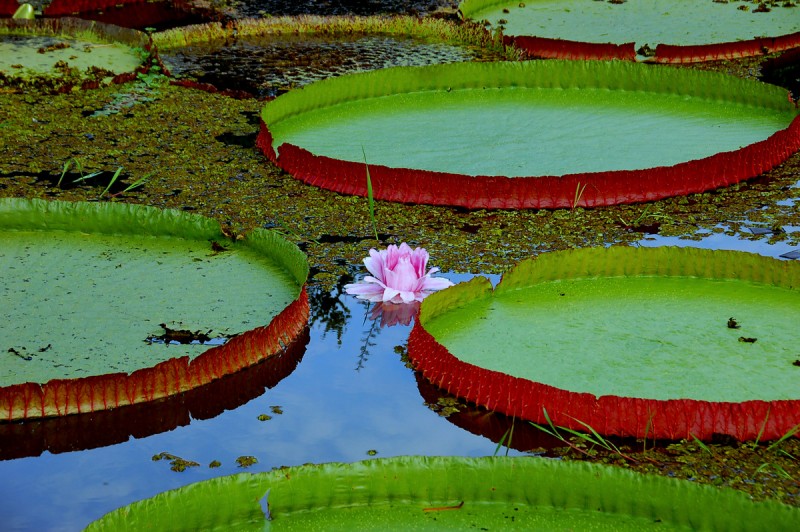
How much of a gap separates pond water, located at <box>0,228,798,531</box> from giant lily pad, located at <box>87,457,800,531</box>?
255 mm

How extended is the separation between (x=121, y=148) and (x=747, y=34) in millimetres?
3185

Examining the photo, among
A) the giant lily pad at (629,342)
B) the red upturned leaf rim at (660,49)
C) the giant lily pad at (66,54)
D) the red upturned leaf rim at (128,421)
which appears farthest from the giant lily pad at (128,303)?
the red upturned leaf rim at (660,49)

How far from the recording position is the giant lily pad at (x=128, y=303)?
2312 mm

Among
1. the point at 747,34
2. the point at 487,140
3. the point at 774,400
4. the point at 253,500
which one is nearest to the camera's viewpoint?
the point at 253,500

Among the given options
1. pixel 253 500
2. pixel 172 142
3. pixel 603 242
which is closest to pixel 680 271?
pixel 603 242

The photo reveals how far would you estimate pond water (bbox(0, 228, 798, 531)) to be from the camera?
1993 mm

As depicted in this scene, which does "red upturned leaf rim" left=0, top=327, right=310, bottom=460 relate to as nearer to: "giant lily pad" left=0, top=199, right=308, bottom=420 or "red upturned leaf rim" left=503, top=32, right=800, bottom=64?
"giant lily pad" left=0, top=199, right=308, bottom=420

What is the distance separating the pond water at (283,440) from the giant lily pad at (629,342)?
0.31 feet

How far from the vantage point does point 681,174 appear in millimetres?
3479

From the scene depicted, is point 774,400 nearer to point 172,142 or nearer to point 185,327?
point 185,327

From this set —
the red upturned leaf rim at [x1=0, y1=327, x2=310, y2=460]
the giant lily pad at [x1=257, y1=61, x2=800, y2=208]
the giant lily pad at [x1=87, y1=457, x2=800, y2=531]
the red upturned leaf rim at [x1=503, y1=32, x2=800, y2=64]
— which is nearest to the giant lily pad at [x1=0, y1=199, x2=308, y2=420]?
the red upturned leaf rim at [x1=0, y1=327, x2=310, y2=460]

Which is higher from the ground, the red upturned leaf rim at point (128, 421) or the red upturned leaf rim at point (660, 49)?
the red upturned leaf rim at point (660, 49)

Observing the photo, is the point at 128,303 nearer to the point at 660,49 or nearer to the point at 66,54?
the point at 66,54

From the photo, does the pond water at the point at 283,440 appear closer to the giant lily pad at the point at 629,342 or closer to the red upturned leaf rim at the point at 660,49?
the giant lily pad at the point at 629,342
